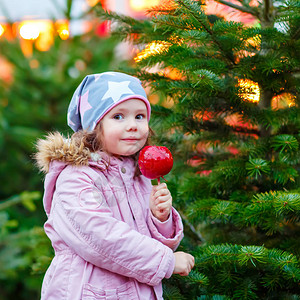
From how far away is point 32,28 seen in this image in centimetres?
383

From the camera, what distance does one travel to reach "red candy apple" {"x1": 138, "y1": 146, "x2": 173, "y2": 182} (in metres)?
1.49

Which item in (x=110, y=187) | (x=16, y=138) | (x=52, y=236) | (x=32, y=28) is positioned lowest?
(x=52, y=236)

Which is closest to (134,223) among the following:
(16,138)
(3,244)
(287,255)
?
(287,255)

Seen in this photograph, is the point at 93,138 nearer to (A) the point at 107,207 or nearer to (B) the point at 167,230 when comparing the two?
(A) the point at 107,207

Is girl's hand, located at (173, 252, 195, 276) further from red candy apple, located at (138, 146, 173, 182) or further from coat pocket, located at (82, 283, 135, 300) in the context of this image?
red candy apple, located at (138, 146, 173, 182)

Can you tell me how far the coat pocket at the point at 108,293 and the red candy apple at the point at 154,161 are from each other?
45 cm

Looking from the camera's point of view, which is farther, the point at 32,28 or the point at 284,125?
the point at 32,28

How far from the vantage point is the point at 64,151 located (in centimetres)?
156

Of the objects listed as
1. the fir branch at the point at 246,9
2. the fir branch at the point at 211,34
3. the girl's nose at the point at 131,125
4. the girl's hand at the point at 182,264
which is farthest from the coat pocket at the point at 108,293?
the fir branch at the point at 246,9

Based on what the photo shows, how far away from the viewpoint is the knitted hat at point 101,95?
1.59 meters

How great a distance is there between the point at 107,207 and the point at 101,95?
48cm

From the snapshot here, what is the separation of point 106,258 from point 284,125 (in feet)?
3.80

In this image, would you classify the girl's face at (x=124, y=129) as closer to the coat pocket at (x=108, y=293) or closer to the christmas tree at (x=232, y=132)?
the christmas tree at (x=232, y=132)

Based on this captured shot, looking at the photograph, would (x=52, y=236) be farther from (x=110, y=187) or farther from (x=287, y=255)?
(x=287, y=255)
